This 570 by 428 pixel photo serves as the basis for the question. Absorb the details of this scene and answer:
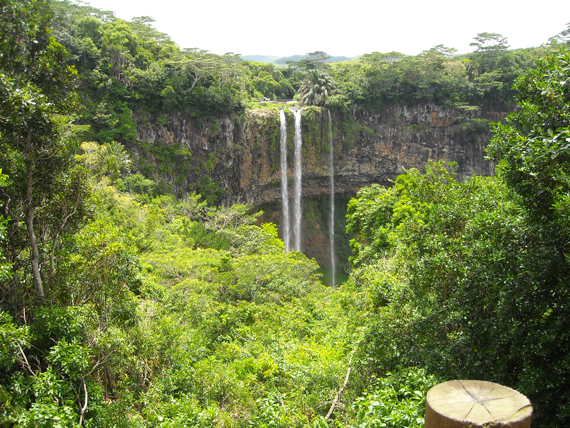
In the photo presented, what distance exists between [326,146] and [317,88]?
476 centimetres

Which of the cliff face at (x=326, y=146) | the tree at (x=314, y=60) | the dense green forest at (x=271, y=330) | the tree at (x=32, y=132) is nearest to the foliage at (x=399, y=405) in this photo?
the dense green forest at (x=271, y=330)

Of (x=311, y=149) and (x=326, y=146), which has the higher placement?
(x=326, y=146)

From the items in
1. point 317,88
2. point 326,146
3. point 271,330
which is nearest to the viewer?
point 271,330

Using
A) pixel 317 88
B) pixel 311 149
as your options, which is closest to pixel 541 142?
pixel 311 149

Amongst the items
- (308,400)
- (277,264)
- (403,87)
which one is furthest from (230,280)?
(403,87)

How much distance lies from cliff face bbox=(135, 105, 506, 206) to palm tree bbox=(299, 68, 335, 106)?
110 centimetres

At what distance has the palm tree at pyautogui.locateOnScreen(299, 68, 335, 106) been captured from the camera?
3344 cm

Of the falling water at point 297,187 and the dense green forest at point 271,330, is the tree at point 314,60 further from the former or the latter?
the dense green forest at point 271,330

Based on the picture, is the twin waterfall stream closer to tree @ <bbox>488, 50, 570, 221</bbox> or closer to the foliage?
tree @ <bbox>488, 50, 570, 221</bbox>

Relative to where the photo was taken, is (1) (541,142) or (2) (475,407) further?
(1) (541,142)

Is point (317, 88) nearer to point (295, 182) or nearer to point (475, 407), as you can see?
point (295, 182)

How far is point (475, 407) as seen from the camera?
2.44m

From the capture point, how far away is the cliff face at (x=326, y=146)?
30.8 meters

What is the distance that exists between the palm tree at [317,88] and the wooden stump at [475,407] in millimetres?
32291
